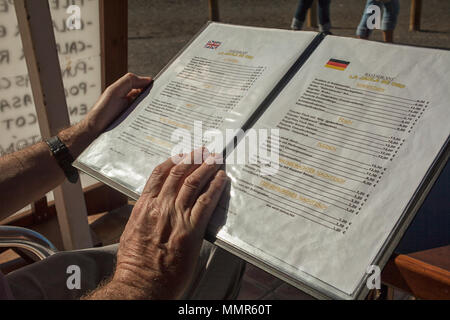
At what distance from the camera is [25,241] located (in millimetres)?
1238

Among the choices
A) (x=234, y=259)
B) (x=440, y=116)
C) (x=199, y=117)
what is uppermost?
(x=440, y=116)

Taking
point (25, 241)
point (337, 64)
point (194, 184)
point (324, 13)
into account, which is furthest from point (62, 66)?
point (324, 13)

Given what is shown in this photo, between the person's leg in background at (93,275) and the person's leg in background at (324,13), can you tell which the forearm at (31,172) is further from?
the person's leg in background at (324,13)

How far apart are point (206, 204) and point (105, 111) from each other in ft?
1.96

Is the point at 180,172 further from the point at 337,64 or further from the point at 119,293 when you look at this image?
the point at 337,64

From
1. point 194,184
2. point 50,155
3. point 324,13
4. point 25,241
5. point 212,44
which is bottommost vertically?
point 324,13

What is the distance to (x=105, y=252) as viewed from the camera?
1.25 m

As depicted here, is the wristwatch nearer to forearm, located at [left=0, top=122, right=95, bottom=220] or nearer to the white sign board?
forearm, located at [left=0, top=122, right=95, bottom=220]

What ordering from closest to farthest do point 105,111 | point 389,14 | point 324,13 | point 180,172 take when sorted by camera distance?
point 180,172, point 105,111, point 389,14, point 324,13

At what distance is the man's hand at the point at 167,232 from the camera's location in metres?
0.99

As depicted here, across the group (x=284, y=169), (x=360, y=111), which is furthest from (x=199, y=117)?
(x=360, y=111)

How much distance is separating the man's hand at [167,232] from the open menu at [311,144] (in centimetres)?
5
